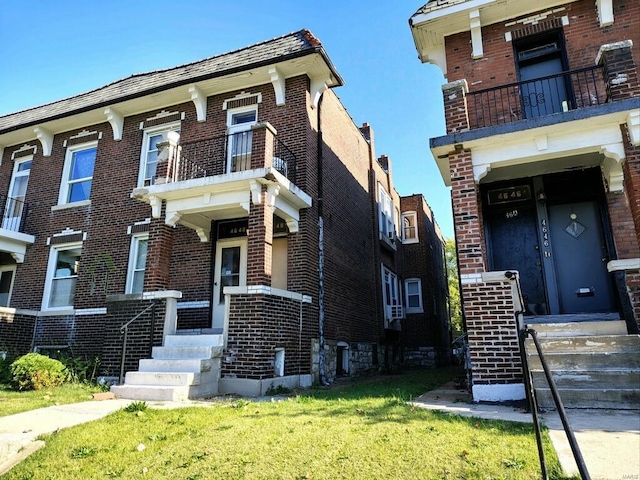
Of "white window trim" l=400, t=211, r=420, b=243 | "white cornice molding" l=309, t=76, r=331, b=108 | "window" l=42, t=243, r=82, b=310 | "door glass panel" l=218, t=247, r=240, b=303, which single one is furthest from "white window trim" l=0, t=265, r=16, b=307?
"white window trim" l=400, t=211, r=420, b=243

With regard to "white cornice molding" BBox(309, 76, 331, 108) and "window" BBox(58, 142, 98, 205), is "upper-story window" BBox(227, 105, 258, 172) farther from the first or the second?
"window" BBox(58, 142, 98, 205)

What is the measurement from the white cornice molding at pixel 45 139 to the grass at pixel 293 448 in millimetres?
11169

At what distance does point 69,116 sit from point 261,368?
9.93 meters

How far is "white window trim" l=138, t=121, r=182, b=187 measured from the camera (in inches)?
466

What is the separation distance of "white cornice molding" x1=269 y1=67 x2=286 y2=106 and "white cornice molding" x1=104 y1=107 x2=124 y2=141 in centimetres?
493

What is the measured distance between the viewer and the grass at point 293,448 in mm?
3277

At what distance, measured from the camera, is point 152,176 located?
11.8 m

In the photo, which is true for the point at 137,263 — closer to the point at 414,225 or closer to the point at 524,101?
the point at 524,101

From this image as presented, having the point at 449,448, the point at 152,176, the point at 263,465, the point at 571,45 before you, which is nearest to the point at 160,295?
the point at 152,176

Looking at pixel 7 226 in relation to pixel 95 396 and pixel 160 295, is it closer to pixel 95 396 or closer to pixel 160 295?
pixel 160 295

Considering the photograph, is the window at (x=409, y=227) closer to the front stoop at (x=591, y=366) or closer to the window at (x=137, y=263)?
the window at (x=137, y=263)

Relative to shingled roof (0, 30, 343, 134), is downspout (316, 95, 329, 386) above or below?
below

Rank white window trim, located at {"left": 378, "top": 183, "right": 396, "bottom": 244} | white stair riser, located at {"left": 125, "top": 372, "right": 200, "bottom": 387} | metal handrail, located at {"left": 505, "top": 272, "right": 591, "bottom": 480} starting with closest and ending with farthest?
metal handrail, located at {"left": 505, "top": 272, "right": 591, "bottom": 480}, white stair riser, located at {"left": 125, "top": 372, "right": 200, "bottom": 387}, white window trim, located at {"left": 378, "top": 183, "right": 396, "bottom": 244}

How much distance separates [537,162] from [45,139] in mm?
13701
